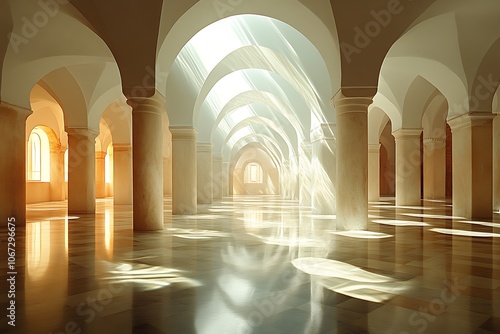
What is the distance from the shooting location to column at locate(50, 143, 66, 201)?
23438mm

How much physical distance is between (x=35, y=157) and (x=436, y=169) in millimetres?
25041

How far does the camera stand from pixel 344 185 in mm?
9156

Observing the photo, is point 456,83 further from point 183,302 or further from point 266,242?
point 183,302

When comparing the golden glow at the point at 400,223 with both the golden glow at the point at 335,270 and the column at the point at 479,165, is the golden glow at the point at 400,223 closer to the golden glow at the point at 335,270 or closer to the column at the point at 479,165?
the column at the point at 479,165

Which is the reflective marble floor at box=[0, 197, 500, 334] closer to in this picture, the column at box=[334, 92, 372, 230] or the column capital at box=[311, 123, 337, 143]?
the column at box=[334, 92, 372, 230]

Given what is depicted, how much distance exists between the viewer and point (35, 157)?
23.5 meters

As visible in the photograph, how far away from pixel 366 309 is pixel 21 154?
10.9 m

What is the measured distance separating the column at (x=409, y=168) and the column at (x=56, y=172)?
66.6ft

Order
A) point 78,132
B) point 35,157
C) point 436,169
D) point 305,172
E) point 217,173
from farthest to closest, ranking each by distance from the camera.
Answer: point 217,173, point 35,157, point 436,169, point 305,172, point 78,132

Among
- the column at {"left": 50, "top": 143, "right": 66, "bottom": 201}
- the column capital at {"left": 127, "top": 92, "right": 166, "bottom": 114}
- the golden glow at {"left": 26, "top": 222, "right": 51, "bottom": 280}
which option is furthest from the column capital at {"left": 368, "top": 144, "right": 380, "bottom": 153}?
the column at {"left": 50, "top": 143, "right": 66, "bottom": 201}

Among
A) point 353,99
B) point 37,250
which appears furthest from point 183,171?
point 37,250

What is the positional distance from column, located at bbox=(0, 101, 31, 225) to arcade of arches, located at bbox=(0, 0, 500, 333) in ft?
0.13

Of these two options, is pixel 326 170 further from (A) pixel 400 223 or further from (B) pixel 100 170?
(B) pixel 100 170

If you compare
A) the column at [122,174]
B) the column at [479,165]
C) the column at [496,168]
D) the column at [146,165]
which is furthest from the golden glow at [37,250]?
the column at [496,168]
